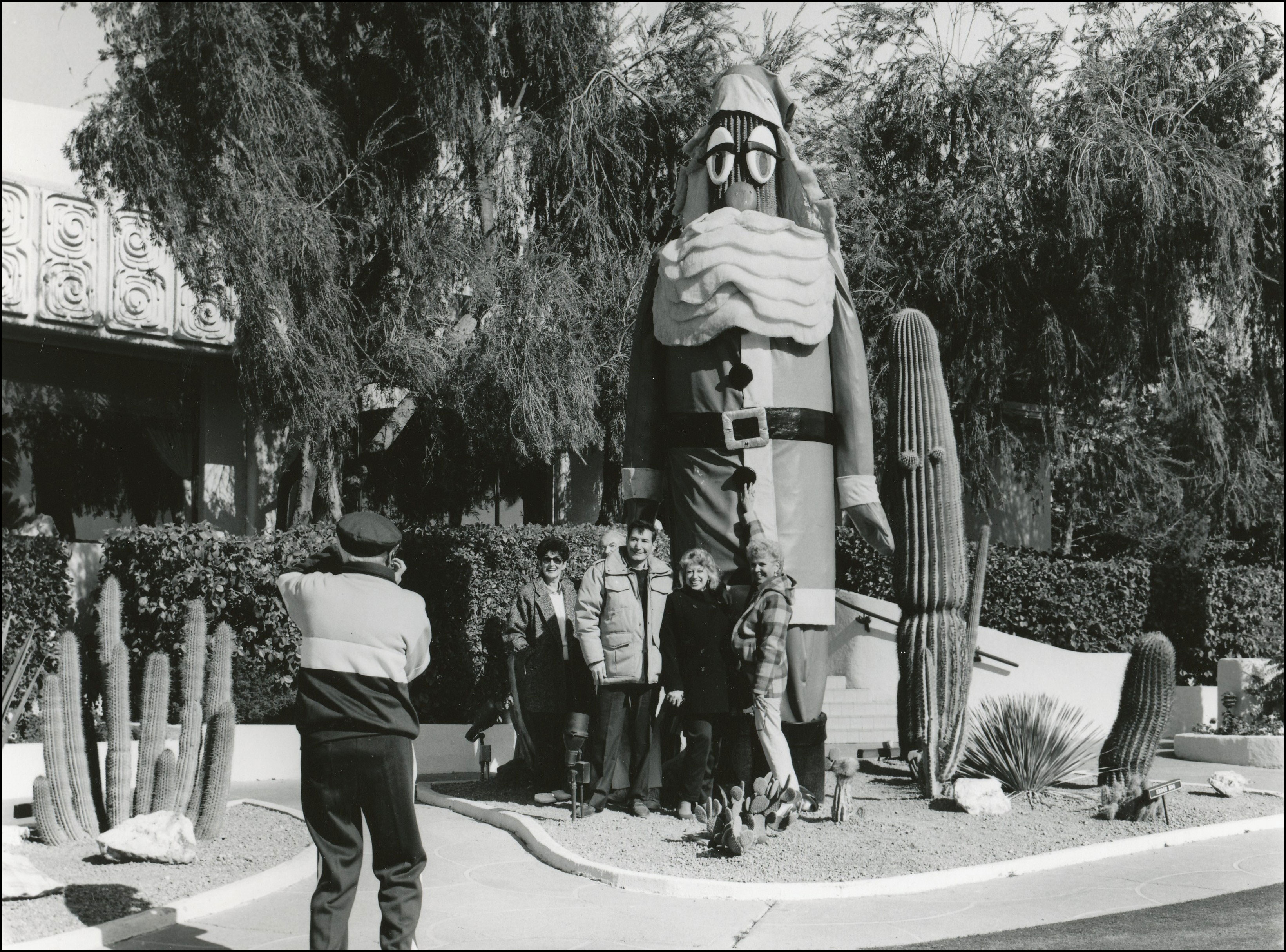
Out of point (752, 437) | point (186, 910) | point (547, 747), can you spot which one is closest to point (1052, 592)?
point (547, 747)

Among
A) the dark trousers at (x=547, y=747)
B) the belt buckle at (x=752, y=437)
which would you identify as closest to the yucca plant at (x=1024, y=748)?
the dark trousers at (x=547, y=747)

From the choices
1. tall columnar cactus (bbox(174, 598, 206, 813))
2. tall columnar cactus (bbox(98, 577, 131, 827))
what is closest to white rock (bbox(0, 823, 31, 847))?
tall columnar cactus (bbox(98, 577, 131, 827))

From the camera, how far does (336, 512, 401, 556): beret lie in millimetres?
4555

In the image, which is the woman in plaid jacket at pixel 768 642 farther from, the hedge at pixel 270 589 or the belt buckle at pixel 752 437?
the hedge at pixel 270 589

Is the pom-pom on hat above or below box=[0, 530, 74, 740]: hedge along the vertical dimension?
above

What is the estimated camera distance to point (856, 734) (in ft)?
38.4

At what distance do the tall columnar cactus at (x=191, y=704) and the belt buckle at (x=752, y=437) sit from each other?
Answer: 9.49 ft

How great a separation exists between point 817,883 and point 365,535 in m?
2.61

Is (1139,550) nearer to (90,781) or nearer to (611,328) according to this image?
(611,328)

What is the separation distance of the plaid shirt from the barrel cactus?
9.65 feet

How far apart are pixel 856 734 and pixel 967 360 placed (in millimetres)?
4673

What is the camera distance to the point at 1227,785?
907 centimetres

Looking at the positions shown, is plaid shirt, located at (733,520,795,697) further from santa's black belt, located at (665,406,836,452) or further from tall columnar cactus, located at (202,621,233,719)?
tall columnar cactus, located at (202,621,233,719)

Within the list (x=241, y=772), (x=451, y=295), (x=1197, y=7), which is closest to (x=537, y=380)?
(x=451, y=295)
